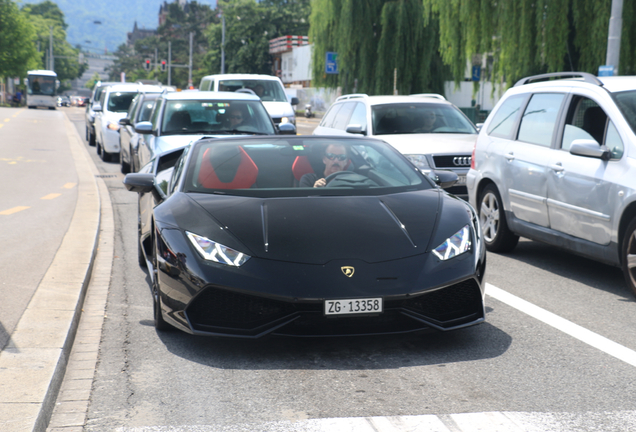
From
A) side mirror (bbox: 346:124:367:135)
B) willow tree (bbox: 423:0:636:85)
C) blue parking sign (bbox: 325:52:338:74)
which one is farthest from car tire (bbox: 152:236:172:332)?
blue parking sign (bbox: 325:52:338:74)

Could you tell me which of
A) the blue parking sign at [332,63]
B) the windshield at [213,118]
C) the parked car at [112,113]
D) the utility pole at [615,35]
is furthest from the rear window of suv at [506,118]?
the blue parking sign at [332,63]

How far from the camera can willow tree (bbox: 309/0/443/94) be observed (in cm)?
2691

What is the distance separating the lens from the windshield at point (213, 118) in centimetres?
1142

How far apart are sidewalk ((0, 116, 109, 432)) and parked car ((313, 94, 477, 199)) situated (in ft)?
15.4

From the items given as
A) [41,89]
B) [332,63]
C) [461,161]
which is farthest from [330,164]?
[41,89]

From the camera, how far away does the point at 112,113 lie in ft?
67.4

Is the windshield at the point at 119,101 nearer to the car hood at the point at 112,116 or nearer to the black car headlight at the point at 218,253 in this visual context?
the car hood at the point at 112,116

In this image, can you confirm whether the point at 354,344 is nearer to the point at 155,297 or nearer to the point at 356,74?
the point at 155,297

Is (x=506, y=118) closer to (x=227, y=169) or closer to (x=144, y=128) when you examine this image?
(x=227, y=169)

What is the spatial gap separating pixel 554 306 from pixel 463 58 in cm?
1524

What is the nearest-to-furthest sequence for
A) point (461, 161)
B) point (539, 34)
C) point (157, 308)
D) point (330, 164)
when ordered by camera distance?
point (157, 308)
point (330, 164)
point (461, 161)
point (539, 34)

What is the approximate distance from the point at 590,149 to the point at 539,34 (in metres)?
11.3

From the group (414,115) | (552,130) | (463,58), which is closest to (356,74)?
(463,58)

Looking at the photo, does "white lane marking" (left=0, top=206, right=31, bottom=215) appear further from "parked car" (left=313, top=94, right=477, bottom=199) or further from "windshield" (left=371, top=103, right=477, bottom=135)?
"windshield" (left=371, top=103, right=477, bottom=135)
